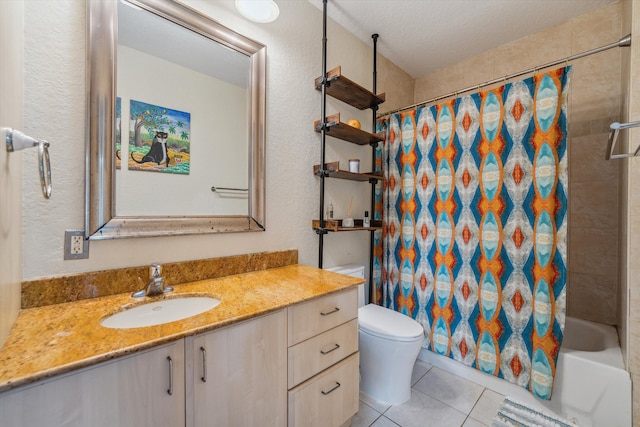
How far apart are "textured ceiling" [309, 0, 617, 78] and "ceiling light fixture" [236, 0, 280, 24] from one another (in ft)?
2.08

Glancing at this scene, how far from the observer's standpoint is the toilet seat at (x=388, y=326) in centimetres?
155

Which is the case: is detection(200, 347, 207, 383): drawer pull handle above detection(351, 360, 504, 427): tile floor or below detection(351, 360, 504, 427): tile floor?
above

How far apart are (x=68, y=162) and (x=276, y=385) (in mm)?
1171

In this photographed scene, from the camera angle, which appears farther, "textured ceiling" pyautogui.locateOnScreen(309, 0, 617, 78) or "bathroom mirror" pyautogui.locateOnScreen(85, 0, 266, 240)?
"textured ceiling" pyautogui.locateOnScreen(309, 0, 617, 78)

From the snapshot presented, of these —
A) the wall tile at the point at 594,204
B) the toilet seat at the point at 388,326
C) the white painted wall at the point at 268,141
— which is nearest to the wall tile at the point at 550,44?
the wall tile at the point at 594,204

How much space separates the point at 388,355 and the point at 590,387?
1.06m

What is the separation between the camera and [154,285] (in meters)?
1.10

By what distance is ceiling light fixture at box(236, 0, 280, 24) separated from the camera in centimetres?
136

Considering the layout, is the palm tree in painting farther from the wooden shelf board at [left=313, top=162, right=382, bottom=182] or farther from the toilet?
the toilet

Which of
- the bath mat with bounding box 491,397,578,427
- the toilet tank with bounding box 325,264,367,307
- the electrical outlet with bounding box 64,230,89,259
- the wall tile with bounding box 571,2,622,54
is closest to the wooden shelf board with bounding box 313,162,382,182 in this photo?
the toilet tank with bounding box 325,264,367,307

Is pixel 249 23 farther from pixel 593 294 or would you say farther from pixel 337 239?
pixel 593 294

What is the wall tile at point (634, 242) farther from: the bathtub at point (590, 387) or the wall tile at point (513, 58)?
the wall tile at point (513, 58)

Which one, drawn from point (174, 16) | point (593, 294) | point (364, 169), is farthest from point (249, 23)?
point (593, 294)

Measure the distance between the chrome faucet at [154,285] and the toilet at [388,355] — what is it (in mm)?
1150
